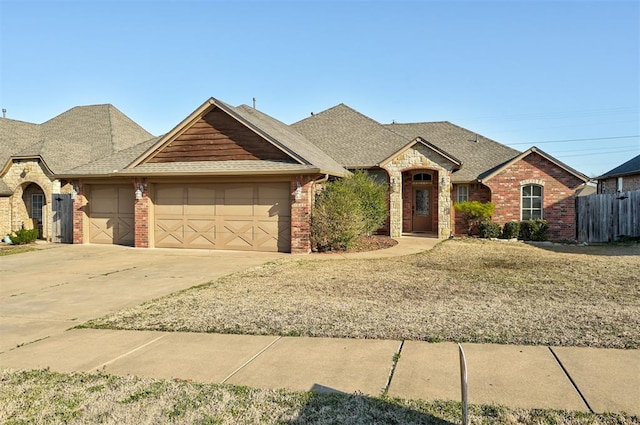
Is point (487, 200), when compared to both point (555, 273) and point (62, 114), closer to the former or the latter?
point (555, 273)

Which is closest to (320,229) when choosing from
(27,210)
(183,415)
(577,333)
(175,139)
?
(175,139)

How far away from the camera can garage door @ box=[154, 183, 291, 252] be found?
52.0 ft

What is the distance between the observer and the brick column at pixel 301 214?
15195 millimetres

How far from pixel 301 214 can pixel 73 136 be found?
19029 millimetres

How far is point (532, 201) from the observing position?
20953 mm

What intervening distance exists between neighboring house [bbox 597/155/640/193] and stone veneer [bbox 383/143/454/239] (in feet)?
37.2

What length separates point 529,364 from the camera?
486 centimetres

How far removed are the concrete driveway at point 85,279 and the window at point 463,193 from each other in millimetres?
11547

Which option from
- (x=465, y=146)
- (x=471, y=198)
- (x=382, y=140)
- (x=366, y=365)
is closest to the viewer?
(x=366, y=365)

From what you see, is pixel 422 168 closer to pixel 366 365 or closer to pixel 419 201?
pixel 419 201

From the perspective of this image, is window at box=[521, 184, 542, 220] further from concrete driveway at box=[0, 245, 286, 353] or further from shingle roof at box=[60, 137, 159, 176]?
shingle roof at box=[60, 137, 159, 176]

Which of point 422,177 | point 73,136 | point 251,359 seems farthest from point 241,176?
point 73,136

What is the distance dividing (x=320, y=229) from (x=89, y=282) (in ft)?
24.3

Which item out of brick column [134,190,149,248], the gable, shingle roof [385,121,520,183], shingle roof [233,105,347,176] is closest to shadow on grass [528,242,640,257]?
shingle roof [385,121,520,183]
